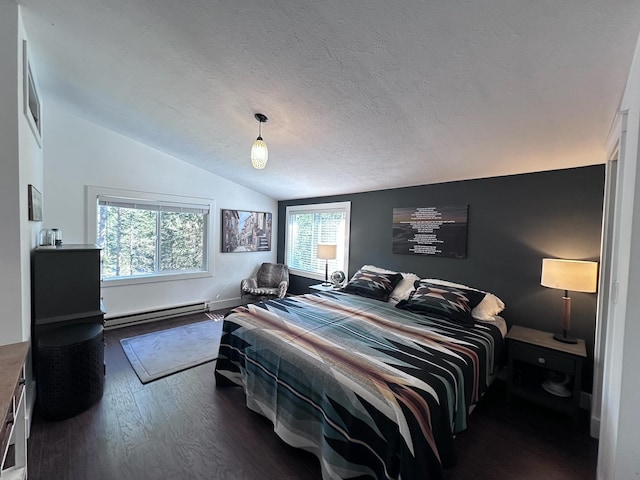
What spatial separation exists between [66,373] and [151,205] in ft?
8.30

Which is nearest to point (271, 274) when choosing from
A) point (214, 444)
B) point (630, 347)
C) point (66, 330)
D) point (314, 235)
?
point (314, 235)

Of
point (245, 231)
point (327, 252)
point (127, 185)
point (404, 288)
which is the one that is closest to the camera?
point (404, 288)

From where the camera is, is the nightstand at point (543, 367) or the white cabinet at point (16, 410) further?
the nightstand at point (543, 367)

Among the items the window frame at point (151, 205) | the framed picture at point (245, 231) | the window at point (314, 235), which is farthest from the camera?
the framed picture at point (245, 231)

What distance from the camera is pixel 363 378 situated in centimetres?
148

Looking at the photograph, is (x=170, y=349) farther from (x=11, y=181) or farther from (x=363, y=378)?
(x=363, y=378)

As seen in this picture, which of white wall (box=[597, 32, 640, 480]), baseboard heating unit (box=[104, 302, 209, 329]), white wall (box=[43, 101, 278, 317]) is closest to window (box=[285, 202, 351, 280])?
white wall (box=[43, 101, 278, 317])

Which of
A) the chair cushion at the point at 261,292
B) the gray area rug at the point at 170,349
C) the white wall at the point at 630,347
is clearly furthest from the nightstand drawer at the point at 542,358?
the chair cushion at the point at 261,292

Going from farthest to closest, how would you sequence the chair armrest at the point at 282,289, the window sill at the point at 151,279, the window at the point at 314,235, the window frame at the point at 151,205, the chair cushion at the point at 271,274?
the chair cushion at the point at 271,274 → the chair armrest at the point at 282,289 → the window at the point at 314,235 → the window sill at the point at 151,279 → the window frame at the point at 151,205

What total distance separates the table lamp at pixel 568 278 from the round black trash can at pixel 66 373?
370cm

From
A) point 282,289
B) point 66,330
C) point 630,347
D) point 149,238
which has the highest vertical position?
point 149,238

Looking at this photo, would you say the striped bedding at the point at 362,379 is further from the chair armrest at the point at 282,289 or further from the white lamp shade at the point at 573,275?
the chair armrest at the point at 282,289

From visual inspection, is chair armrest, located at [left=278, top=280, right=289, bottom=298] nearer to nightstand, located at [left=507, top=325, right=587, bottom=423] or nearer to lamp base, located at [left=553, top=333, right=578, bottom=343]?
nightstand, located at [left=507, top=325, right=587, bottom=423]

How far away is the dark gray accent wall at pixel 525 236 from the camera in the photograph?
232 centimetres
